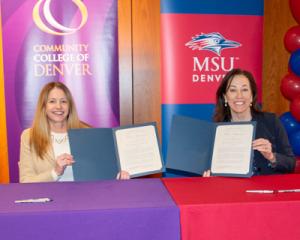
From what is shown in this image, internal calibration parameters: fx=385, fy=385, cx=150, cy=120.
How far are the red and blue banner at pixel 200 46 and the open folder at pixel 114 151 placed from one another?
1694 mm

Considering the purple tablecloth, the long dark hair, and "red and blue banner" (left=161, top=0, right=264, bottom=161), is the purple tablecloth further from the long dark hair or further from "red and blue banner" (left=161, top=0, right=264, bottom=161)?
"red and blue banner" (left=161, top=0, right=264, bottom=161)

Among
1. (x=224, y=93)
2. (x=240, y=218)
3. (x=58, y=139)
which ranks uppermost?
(x=224, y=93)

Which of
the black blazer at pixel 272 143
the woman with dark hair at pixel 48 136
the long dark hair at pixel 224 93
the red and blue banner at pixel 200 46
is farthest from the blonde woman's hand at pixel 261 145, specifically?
the red and blue banner at pixel 200 46

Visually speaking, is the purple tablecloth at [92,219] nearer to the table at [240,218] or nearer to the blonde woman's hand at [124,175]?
the table at [240,218]

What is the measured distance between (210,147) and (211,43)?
1843mm

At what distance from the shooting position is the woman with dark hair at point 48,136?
2145 millimetres

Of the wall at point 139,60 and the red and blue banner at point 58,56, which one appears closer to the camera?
the red and blue banner at point 58,56

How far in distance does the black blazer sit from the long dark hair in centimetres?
7

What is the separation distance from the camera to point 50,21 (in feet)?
10.5

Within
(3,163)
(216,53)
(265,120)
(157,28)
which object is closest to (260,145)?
(265,120)

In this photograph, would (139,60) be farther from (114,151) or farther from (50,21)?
(114,151)

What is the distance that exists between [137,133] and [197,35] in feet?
6.23

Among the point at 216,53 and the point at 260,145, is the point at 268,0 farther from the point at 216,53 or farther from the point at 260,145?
the point at 260,145

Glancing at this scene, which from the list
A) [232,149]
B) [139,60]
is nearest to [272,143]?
[232,149]
